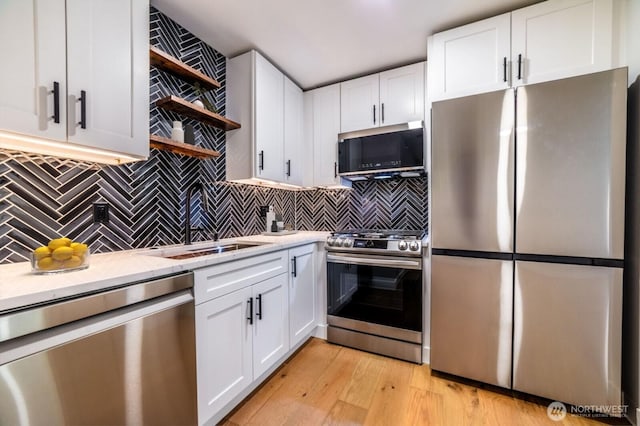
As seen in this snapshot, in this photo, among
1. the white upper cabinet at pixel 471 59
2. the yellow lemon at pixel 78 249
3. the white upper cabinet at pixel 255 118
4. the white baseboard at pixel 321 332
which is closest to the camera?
the yellow lemon at pixel 78 249

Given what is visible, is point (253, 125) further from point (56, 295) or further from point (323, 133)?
point (56, 295)

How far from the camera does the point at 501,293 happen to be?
1.60 metres

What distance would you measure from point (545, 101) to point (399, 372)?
2009 millimetres

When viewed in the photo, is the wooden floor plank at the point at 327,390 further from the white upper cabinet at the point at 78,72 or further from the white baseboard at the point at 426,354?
the white upper cabinet at the point at 78,72

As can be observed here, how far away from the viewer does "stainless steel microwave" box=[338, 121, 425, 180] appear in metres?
2.17

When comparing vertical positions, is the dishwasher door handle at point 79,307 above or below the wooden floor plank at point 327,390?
above

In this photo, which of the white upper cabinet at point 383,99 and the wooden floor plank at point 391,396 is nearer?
the wooden floor plank at point 391,396

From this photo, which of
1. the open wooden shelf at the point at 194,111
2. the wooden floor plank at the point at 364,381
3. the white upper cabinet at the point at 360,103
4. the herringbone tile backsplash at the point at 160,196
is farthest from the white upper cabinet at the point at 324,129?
the wooden floor plank at the point at 364,381

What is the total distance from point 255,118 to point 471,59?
5.44 ft

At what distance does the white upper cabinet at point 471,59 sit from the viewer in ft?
5.61

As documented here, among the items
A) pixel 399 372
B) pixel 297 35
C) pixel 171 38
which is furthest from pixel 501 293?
pixel 171 38

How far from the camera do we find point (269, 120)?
2258mm

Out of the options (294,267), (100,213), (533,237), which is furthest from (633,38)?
(100,213)

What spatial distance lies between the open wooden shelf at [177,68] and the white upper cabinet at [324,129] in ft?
3.46
